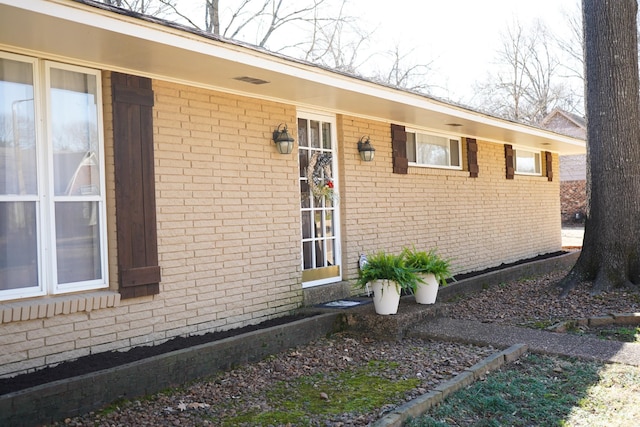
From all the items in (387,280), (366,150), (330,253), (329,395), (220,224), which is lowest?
(329,395)

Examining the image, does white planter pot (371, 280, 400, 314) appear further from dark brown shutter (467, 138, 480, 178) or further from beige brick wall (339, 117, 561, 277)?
dark brown shutter (467, 138, 480, 178)

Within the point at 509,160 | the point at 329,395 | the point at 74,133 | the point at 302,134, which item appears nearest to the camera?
the point at 329,395

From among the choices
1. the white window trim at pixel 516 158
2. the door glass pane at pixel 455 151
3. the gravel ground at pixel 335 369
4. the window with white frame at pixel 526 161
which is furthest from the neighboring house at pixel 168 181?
the window with white frame at pixel 526 161

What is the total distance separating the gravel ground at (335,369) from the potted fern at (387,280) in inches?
17.4

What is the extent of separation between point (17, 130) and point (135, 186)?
3.58ft

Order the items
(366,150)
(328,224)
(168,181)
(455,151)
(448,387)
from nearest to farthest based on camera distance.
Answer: (448,387)
(168,181)
(328,224)
(366,150)
(455,151)

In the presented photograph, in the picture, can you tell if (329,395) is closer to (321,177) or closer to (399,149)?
(321,177)

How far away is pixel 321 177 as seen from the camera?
7961 mm

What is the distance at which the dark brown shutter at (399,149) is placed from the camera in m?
9.22

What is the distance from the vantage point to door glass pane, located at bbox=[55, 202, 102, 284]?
5.16m

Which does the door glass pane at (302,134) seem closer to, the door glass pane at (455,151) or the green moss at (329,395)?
the green moss at (329,395)

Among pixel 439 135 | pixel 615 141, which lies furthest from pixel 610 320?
pixel 439 135

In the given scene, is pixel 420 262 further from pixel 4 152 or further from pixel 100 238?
pixel 4 152

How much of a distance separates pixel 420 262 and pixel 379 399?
118 inches
